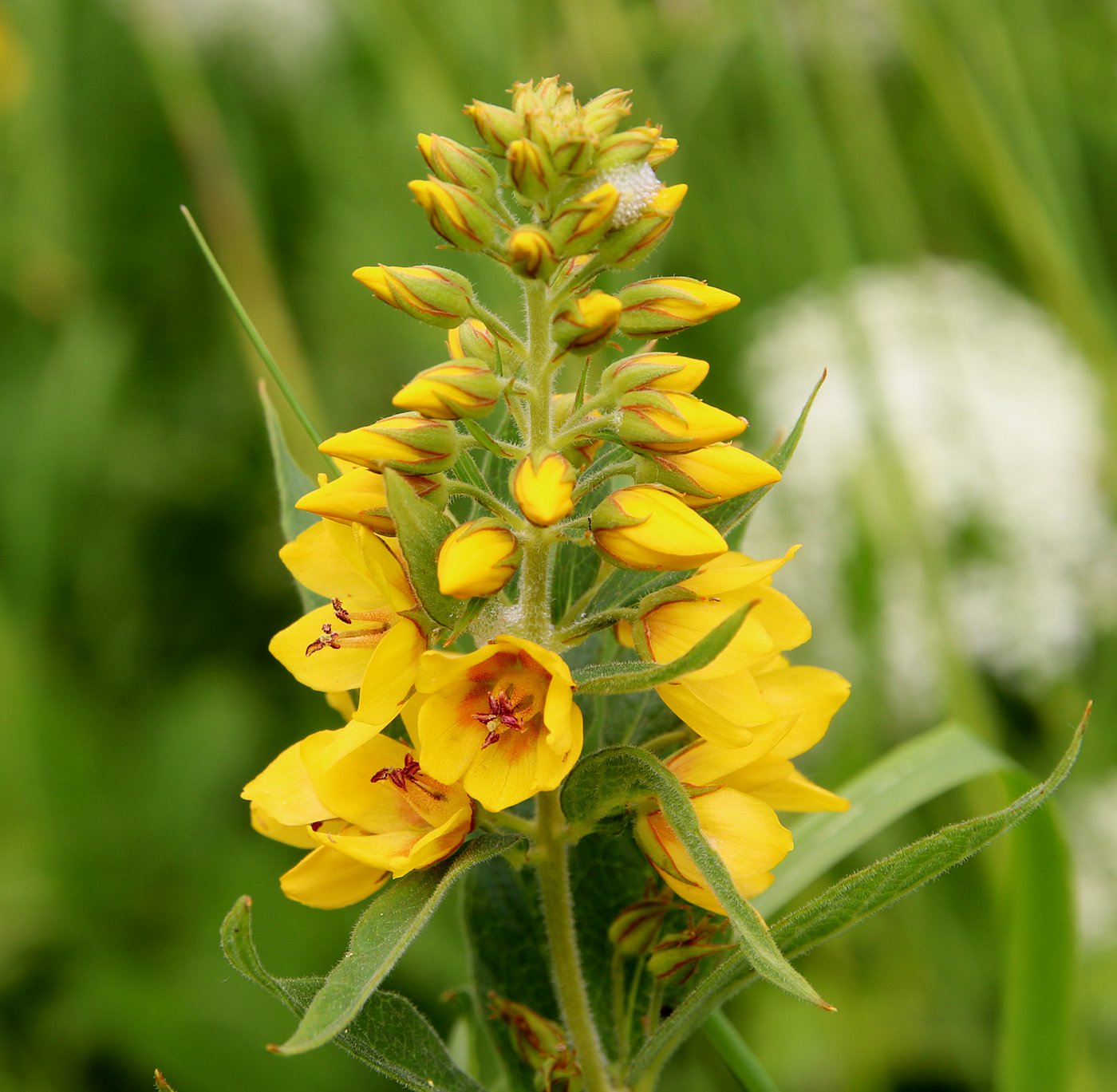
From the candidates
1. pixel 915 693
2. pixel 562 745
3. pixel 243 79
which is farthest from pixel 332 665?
pixel 243 79

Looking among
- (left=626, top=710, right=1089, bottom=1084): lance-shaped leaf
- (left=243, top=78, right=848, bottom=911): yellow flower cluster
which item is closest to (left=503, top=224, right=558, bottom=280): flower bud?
(left=243, top=78, right=848, bottom=911): yellow flower cluster

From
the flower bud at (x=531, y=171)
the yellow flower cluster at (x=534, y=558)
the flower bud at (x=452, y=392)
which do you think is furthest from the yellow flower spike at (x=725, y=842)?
the flower bud at (x=531, y=171)

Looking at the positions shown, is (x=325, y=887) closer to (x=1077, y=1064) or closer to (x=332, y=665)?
(x=332, y=665)

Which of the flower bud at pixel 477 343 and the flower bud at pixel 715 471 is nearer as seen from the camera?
the flower bud at pixel 715 471

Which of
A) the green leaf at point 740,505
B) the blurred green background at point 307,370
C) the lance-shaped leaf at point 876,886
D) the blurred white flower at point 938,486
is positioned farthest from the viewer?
the blurred white flower at point 938,486

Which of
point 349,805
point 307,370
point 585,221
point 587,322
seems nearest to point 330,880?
point 349,805

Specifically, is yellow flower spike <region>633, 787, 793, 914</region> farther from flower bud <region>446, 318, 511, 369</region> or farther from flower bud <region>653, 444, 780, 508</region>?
flower bud <region>446, 318, 511, 369</region>

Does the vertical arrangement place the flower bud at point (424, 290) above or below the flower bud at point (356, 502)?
above

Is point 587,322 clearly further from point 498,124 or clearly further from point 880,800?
point 880,800

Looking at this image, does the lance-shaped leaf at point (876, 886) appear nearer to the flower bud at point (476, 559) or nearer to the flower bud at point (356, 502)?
the flower bud at point (476, 559)
